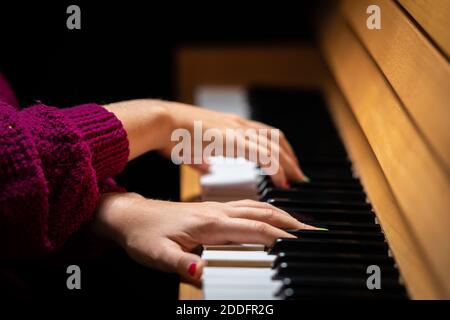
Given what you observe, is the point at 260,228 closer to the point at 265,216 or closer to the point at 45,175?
the point at 265,216

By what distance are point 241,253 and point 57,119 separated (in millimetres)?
396

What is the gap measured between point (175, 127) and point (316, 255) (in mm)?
515

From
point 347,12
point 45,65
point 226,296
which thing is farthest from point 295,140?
point 45,65

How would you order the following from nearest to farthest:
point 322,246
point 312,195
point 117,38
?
point 322,246 < point 312,195 < point 117,38

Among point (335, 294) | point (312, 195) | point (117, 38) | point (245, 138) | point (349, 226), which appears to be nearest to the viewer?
point (335, 294)

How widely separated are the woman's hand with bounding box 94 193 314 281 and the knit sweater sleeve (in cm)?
7

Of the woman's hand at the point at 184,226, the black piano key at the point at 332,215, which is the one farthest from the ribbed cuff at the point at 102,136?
the black piano key at the point at 332,215

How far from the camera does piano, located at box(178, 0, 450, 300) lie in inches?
42.0

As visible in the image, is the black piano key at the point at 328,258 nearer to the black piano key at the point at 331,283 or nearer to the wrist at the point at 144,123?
the black piano key at the point at 331,283

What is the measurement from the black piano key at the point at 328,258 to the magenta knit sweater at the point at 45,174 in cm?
35

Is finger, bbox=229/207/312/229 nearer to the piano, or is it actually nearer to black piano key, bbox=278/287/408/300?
the piano

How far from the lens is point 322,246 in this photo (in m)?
1.15

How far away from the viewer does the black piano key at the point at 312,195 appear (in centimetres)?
139

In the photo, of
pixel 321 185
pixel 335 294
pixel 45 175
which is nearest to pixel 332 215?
pixel 321 185
